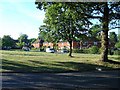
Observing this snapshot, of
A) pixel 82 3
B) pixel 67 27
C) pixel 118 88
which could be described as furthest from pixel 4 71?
pixel 67 27

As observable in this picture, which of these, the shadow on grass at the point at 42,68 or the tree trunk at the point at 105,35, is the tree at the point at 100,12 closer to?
the tree trunk at the point at 105,35

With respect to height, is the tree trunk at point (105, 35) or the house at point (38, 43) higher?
the house at point (38, 43)

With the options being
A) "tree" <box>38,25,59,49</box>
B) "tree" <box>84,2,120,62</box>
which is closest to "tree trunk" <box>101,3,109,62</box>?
"tree" <box>84,2,120,62</box>

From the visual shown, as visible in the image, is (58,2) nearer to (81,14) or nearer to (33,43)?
(81,14)

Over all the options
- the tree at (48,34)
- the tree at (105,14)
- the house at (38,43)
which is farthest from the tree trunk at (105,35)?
the house at (38,43)

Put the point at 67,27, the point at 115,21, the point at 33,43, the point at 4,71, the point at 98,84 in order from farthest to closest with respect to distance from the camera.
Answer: the point at 33,43
the point at 67,27
the point at 115,21
the point at 4,71
the point at 98,84

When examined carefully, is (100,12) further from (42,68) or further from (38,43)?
(38,43)

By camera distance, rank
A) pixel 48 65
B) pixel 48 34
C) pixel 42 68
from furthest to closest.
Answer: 1. pixel 48 34
2. pixel 48 65
3. pixel 42 68

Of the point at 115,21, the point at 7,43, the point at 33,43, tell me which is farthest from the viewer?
the point at 33,43

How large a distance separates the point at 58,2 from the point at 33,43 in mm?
132640

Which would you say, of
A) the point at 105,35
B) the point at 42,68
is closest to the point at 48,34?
the point at 105,35

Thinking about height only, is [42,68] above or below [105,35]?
below

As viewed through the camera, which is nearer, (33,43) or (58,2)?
(58,2)

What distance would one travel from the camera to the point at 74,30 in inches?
1737
